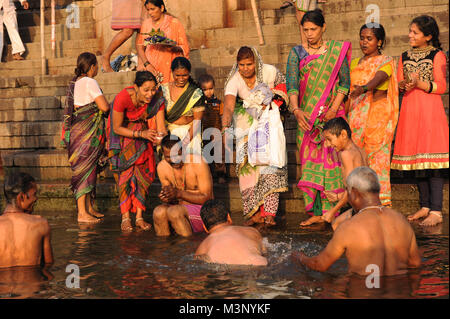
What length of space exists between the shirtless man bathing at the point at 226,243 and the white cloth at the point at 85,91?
2.62 m

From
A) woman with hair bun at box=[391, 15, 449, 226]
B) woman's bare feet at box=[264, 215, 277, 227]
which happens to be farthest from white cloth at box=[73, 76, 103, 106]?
woman with hair bun at box=[391, 15, 449, 226]

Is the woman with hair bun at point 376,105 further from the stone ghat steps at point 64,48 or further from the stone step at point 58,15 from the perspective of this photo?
the stone step at point 58,15

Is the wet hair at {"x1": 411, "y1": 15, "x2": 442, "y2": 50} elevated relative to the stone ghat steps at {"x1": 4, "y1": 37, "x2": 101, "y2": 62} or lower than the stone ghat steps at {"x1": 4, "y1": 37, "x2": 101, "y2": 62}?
lower

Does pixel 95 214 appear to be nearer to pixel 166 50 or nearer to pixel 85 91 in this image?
pixel 85 91

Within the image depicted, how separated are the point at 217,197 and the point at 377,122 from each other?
224 centimetres

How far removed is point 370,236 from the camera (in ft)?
15.8

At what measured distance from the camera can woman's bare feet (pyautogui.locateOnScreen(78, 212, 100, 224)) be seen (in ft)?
26.3

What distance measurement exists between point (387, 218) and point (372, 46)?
287cm

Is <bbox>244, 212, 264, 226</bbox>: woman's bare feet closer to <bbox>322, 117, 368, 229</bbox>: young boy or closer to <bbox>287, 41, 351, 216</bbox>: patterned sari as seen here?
<bbox>287, 41, 351, 216</bbox>: patterned sari

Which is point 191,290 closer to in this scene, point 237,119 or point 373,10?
point 237,119

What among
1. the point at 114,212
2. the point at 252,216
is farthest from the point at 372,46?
the point at 114,212

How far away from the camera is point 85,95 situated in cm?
793

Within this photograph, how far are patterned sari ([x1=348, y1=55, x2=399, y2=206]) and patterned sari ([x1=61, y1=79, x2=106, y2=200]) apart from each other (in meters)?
3.05

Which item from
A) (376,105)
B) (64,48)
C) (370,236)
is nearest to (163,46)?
(376,105)
